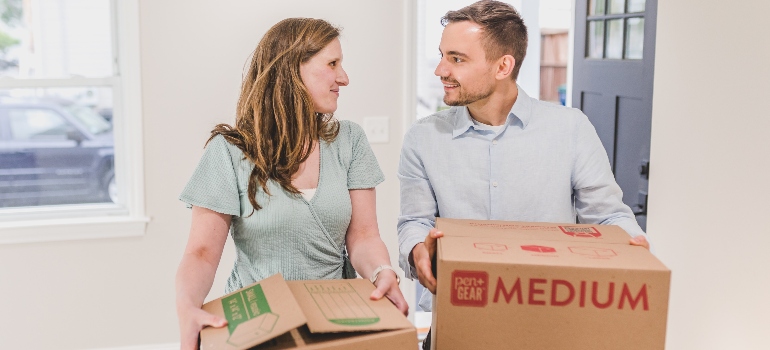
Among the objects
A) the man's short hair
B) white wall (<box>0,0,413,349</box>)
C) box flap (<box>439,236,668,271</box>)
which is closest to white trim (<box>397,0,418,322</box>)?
white wall (<box>0,0,413,349</box>)

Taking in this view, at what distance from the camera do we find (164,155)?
2.91 metres

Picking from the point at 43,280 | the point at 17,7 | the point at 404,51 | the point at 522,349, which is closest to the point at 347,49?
the point at 404,51

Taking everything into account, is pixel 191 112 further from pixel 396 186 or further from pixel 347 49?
pixel 396 186

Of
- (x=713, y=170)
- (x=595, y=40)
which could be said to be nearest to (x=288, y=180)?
(x=713, y=170)

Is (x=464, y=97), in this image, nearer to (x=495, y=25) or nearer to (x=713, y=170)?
(x=495, y=25)

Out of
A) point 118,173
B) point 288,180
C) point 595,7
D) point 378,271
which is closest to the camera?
point 378,271

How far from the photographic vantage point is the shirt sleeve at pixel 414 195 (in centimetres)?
160

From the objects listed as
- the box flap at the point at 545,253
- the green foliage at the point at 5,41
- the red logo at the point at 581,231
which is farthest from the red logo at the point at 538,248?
the green foliage at the point at 5,41

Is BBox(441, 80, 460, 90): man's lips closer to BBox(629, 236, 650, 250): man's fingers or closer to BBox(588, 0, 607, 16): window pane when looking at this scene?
BBox(629, 236, 650, 250): man's fingers

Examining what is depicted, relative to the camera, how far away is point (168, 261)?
297 centimetres

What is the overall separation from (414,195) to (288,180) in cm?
30

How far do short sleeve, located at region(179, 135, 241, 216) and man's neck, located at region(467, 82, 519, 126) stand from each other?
0.54 metres

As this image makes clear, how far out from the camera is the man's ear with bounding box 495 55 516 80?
1.70m

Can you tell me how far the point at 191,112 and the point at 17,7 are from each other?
738 millimetres
